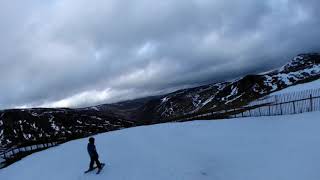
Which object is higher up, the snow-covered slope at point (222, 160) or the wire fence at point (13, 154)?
the snow-covered slope at point (222, 160)

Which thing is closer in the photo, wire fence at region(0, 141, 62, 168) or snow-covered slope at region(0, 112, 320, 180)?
snow-covered slope at region(0, 112, 320, 180)

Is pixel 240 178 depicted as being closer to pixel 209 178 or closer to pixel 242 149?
pixel 209 178

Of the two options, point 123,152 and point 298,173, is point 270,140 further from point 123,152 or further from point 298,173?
point 123,152

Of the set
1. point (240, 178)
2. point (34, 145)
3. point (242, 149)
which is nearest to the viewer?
point (240, 178)

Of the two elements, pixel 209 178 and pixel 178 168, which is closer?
pixel 209 178

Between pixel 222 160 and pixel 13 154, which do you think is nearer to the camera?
pixel 222 160

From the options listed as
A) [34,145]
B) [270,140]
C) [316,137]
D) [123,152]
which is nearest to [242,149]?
[270,140]

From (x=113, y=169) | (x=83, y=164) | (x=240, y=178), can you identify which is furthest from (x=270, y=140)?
(x=83, y=164)

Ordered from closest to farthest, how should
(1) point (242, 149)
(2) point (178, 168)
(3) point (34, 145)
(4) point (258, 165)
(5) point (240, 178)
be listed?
(5) point (240, 178), (4) point (258, 165), (2) point (178, 168), (1) point (242, 149), (3) point (34, 145)

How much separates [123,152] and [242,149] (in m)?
10.2

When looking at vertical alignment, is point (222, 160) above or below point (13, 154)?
above

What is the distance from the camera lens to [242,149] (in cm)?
1916

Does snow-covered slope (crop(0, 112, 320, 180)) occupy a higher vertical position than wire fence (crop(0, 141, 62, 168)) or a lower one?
higher

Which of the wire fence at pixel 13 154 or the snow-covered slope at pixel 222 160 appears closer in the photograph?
the snow-covered slope at pixel 222 160
